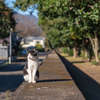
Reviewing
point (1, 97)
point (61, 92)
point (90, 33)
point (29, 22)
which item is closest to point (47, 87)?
point (61, 92)

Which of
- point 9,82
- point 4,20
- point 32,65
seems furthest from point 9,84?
point 4,20

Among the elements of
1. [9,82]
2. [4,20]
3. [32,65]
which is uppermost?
[4,20]

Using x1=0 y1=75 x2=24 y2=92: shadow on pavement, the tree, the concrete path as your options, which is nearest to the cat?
the concrete path

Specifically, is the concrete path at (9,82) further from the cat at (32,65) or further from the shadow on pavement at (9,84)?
the cat at (32,65)

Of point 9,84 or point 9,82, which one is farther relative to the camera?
point 9,82

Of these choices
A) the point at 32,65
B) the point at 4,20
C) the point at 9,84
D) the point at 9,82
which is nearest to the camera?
the point at 32,65

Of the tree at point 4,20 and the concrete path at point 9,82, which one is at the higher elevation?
the tree at point 4,20

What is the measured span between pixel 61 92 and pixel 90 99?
294cm

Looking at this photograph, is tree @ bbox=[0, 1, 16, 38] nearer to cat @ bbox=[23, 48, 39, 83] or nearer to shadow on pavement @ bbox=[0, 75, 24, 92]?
shadow on pavement @ bbox=[0, 75, 24, 92]

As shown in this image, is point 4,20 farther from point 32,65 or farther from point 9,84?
point 32,65

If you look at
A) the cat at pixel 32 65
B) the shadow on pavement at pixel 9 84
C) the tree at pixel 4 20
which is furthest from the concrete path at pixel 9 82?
the tree at pixel 4 20

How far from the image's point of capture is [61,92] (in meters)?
4.56

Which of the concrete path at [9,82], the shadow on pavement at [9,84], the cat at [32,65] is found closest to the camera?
the cat at [32,65]

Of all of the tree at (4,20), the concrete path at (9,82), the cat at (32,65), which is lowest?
the concrete path at (9,82)
